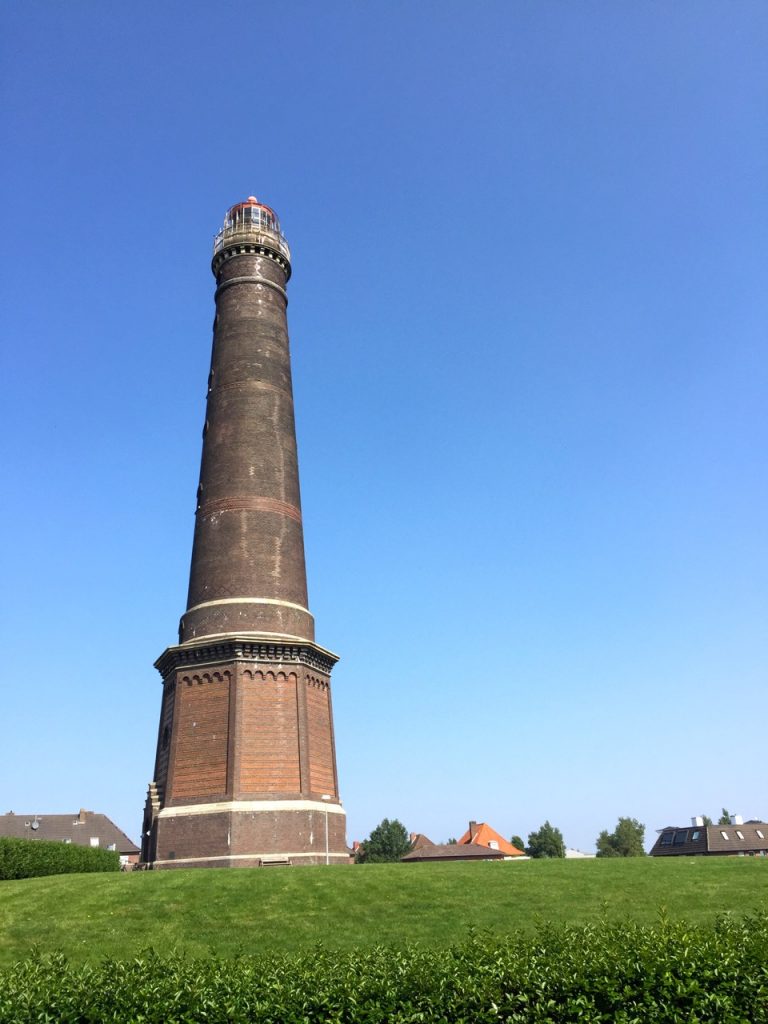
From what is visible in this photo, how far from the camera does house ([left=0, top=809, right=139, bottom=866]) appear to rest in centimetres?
6981

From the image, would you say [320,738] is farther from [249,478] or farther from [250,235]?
[250,235]

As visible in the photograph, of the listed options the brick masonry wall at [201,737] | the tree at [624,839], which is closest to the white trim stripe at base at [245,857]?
the brick masonry wall at [201,737]

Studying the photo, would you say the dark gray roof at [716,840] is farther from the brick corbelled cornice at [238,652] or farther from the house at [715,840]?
the brick corbelled cornice at [238,652]

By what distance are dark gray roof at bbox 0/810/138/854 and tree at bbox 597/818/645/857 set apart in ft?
185

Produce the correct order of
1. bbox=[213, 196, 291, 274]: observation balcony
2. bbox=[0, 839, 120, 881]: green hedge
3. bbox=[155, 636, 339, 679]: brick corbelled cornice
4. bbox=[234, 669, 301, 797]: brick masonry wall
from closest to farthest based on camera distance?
bbox=[0, 839, 120, 881]: green hedge → bbox=[234, 669, 301, 797]: brick masonry wall → bbox=[155, 636, 339, 679]: brick corbelled cornice → bbox=[213, 196, 291, 274]: observation balcony

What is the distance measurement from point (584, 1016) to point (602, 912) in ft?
30.7

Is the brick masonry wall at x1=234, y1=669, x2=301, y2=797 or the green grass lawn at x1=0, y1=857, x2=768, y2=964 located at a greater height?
the brick masonry wall at x1=234, y1=669, x2=301, y2=797

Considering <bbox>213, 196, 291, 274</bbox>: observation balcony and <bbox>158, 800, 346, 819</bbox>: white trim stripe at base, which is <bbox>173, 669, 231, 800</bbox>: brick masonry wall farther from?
<bbox>213, 196, 291, 274</bbox>: observation balcony

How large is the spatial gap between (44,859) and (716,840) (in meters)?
59.5

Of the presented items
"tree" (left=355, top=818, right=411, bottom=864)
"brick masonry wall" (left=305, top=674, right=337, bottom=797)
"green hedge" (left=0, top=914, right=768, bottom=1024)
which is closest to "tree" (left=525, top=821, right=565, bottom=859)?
"tree" (left=355, top=818, right=411, bottom=864)

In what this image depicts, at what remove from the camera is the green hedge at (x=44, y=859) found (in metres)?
24.6

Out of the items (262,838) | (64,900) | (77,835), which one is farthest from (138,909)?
(77,835)

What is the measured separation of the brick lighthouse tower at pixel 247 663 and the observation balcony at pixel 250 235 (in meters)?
1.72

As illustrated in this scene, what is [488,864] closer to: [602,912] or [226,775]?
[602,912]
